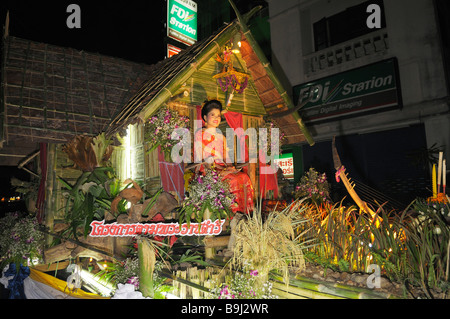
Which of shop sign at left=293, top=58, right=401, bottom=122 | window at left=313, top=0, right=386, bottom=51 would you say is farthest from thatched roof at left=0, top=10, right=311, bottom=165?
window at left=313, top=0, right=386, bottom=51

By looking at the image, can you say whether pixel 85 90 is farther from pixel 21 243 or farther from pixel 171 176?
pixel 21 243

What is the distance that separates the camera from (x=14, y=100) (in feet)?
25.4

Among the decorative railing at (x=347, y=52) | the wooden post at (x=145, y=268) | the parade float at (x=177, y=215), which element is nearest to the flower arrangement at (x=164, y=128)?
the parade float at (x=177, y=215)

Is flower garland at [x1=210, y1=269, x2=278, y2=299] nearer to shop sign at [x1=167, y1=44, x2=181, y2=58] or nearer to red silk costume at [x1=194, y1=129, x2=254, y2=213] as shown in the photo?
red silk costume at [x1=194, y1=129, x2=254, y2=213]

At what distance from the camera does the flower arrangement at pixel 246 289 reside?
4230mm

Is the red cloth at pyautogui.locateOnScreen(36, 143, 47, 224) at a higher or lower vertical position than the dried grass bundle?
higher

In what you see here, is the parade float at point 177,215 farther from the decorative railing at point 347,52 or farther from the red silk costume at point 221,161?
the decorative railing at point 347,52

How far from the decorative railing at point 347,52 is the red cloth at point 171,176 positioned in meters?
10.1

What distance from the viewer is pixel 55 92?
8.57m

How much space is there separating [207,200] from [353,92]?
10.1m

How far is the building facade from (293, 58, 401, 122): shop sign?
0.13 feet

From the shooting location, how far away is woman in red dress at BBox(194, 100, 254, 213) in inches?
302

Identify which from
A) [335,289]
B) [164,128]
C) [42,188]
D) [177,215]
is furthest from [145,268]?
[42,188]

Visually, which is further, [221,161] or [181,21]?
[181,21]
